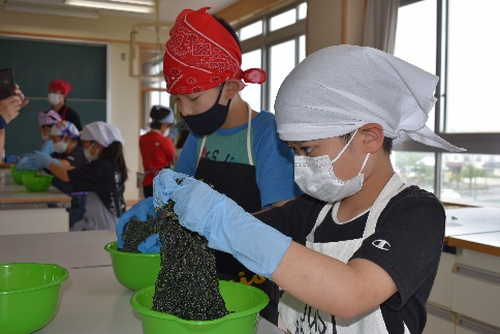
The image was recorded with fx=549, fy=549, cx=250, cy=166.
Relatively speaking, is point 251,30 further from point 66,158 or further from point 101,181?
point 101,181

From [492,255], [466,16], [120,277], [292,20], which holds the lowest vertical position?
[492,255]

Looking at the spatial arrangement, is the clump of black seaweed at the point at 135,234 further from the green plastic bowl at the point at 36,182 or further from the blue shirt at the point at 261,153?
the green plastic bowl at the point at 36,182

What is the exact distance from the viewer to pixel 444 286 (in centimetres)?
242

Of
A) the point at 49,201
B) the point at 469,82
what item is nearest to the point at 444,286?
the point at 469,82

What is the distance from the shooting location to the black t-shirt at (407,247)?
2.83 ft

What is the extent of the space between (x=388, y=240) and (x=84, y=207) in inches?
118

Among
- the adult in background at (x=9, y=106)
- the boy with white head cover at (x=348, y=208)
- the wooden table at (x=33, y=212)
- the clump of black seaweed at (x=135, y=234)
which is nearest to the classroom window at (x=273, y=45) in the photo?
the wooden table at (x=33, y=212)

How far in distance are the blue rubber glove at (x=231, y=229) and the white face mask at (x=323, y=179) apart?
0.72 ft

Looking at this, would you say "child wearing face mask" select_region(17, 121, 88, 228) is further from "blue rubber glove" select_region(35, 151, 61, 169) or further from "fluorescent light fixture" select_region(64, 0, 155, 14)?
"fluorescent light fixture" select_region(64, 0, 155, 14)

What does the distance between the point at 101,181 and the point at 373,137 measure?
107 inches

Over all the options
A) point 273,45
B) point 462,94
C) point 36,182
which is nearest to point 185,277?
point 36,182

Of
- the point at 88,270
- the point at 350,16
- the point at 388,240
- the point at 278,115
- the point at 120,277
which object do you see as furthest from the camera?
the point at 350,16

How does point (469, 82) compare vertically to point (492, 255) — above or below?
above

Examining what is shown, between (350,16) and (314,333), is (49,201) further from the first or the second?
(350,16)
